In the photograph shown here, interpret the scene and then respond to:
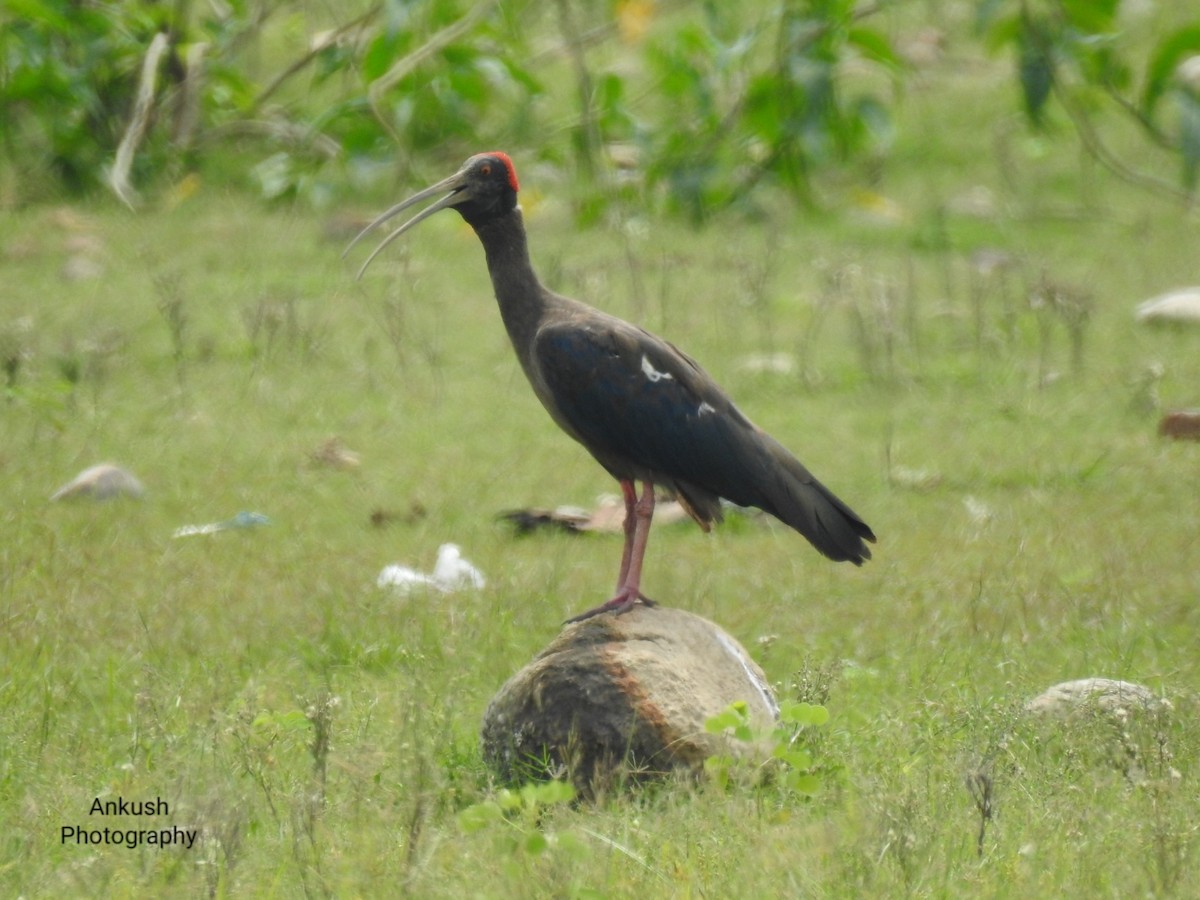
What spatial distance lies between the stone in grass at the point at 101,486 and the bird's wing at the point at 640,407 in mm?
2596

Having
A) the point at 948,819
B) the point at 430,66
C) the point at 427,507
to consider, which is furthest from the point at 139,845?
the point at 430,66

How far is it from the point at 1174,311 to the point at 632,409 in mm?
5058

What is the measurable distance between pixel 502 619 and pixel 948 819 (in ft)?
6.66

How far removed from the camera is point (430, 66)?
1049 cm

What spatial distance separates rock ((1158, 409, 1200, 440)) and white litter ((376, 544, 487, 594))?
10.5 ft

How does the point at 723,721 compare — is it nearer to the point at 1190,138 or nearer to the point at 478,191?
the point at 1190,138

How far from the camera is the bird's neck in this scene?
5.11 meters

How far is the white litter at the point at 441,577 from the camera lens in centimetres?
606

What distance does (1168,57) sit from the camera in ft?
9.83

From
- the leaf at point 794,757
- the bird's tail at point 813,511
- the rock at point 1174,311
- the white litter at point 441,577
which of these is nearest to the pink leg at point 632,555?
the bird's tail at point 813,511

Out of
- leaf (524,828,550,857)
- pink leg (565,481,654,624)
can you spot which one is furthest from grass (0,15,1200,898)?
pink leg (565,481,654,624)

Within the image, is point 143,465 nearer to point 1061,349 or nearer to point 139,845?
point 139,845

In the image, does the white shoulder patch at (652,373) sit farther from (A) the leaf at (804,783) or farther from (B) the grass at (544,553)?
(A) the leaf at (804,783)

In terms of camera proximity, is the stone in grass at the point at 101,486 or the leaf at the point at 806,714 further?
the stone in grass at the point at 101,486
